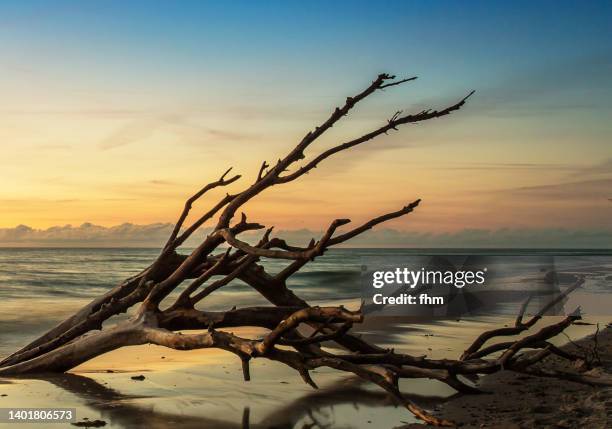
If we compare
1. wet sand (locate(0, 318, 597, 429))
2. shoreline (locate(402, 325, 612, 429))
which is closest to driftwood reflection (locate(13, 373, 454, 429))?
wet sand (locate(0, 318, 597, 429))

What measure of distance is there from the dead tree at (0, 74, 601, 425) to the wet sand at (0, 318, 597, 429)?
301mm

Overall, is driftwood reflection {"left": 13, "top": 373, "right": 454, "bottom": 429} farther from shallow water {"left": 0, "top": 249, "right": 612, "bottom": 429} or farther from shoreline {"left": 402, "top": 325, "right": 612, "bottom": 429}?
shoreline {"left": 402, "top": 325, "right": 612, "bottom": 429}

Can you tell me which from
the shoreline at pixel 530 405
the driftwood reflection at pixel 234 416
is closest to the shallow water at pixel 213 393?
the driftwood reflection at pixel 234 416

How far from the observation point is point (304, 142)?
17.8 feet

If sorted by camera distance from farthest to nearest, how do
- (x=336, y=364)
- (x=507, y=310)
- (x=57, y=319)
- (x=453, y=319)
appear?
(x=507, y=310) < (x=57, y=319) < (x=453, y=319) < (x=336, y=364)

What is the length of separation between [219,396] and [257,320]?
0.67 meters

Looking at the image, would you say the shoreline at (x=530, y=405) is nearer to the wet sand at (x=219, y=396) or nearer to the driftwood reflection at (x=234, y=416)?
the wet sand at (x=219, y=396)

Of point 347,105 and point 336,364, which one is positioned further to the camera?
point 347,105

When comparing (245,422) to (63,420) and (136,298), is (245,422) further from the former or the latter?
(136,298)

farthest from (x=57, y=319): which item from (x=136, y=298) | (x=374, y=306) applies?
(x=136, y=298)

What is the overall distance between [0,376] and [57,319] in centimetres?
779

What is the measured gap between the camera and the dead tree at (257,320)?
4.49 metres

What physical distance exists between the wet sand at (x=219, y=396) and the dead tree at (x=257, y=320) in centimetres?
30

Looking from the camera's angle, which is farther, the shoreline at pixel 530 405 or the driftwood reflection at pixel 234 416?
the driftwood reflection at pixel 234 416
